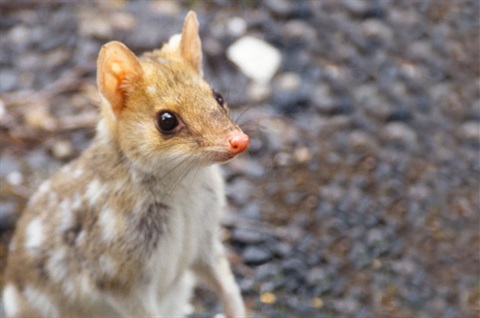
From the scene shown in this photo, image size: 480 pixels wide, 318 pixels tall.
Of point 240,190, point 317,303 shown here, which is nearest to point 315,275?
point 317,303

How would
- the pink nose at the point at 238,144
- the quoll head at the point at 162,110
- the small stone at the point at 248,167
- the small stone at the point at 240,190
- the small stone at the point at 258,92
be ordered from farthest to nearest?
the small stone at the point at 258,92 → the small stone at the point at 248,167 → the small stone at the point at 240,190 → the quoll head at the point at 162,110 → the pink nose at the point at 238,144

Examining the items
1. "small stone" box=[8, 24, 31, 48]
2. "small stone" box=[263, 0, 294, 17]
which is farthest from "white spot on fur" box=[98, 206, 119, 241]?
"small stone" box=[263, 0, 294, 17]

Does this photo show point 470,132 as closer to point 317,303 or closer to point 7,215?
point 317,303

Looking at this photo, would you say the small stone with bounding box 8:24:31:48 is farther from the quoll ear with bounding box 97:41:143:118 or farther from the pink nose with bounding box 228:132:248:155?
the pink nose with bounding box 228:132:248:155

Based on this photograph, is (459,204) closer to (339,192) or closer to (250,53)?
(339,192)

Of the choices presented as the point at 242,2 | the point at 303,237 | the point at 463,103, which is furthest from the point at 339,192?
the point at 242,2

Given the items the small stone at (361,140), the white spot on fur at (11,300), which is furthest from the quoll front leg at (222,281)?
the small stone at (361,140)

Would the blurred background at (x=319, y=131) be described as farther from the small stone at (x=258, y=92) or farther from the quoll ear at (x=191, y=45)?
the quoll ear at (x=191, y=45)
